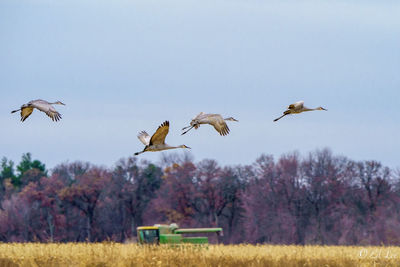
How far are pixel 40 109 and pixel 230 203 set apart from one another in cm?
6304

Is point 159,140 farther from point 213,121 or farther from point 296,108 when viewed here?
point 296,108

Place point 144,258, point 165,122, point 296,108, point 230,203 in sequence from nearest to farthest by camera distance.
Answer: point 165,122, point 296,108, point 144,258, point 230,203

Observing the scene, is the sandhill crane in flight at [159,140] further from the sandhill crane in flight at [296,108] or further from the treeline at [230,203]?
the treeline at [230,203]

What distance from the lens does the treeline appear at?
74.9 meters

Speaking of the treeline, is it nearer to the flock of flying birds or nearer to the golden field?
the golden field

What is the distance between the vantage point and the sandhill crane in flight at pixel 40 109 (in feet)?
59.6

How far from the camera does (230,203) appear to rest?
80875mm

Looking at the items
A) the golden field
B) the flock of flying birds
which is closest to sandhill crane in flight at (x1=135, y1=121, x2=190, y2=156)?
the flock of flying birds

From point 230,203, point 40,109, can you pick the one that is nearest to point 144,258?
point 40,109

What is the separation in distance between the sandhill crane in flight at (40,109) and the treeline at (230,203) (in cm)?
5510

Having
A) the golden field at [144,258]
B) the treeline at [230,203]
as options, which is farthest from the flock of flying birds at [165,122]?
the treeline at [230,203]

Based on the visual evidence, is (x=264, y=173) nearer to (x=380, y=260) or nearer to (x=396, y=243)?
(x=396, y=243)

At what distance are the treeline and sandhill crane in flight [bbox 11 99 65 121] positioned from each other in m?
55.1

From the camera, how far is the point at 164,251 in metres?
27.3
